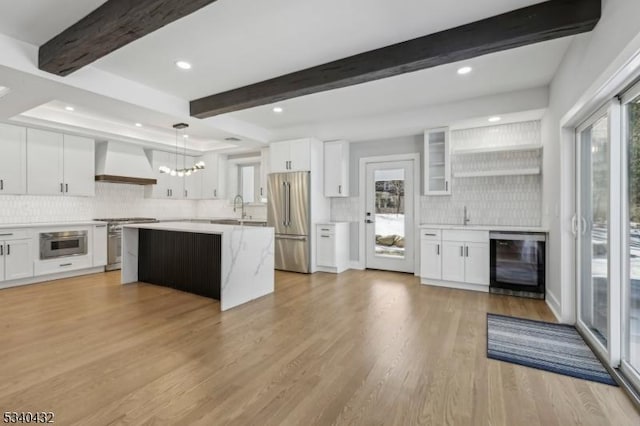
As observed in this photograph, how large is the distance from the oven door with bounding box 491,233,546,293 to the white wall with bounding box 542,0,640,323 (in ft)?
0.55

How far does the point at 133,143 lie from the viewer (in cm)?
619

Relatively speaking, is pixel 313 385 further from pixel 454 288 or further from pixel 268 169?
pixel 268 169

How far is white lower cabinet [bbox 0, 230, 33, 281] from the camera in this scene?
455 cm

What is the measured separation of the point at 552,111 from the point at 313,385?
4.06 m

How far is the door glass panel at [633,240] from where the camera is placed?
2129 mm

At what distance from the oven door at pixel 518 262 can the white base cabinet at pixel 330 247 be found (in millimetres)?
2497

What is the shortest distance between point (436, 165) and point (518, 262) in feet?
6.16

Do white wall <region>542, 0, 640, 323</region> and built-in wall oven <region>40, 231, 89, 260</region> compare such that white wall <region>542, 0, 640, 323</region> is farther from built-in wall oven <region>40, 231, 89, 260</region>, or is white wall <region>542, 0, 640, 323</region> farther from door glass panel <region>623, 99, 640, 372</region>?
built-in wall oven <region>40, 231, 89, 260</region>

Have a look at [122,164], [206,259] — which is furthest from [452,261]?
[122,164]

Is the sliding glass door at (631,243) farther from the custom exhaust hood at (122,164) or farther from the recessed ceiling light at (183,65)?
the custom exhaust hood at (122,164)

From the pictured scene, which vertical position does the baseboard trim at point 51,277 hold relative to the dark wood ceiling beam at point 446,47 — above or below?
below

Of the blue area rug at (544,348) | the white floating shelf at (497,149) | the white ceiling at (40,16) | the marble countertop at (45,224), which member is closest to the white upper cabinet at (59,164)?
the marble countertop at (45,224)

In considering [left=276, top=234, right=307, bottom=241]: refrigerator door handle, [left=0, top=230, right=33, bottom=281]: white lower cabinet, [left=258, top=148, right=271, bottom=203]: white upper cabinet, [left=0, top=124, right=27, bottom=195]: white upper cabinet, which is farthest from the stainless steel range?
[left=276, top=234, right=307, bottom=241]: refrigerator door handle

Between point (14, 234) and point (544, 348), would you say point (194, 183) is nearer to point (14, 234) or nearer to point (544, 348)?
point (14, 234)
